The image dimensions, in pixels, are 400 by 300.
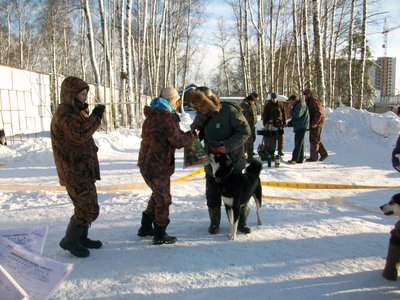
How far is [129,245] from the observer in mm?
3734

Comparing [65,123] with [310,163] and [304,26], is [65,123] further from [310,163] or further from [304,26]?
[304,26]

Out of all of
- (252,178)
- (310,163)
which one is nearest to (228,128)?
(252,178)

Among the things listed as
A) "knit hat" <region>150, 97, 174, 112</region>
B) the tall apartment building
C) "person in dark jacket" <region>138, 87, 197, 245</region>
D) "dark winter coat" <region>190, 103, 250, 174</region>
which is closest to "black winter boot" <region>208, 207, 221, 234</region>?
"dark winter coat" <region>190, 103, 250, 174</region>

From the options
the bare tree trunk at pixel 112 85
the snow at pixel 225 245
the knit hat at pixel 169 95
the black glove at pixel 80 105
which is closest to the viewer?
the snow at pixel 225 245

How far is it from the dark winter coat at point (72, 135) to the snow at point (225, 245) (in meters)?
0.91

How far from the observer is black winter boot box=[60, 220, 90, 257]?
332 cm

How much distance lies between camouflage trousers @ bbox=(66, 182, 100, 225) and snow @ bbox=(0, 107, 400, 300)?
44cm

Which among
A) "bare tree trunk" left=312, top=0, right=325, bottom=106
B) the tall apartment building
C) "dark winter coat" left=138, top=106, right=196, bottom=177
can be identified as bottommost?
"dark winter coat" left=138, top=106, right=196, bottom=177

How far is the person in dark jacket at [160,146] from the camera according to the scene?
345 centimetres

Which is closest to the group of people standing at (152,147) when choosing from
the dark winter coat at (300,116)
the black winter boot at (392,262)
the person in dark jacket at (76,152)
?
the person in dark jacket at (76,152)

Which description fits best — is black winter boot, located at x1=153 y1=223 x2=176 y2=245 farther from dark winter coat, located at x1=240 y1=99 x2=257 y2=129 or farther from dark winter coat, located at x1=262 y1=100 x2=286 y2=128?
dark winter coat, located at x1=262 y1=100 x2=286 y2=128

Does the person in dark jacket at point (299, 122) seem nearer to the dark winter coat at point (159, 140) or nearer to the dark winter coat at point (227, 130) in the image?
the dark winter coat at point (227, 130)

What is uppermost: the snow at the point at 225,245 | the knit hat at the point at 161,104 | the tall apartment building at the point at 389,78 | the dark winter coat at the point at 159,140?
the tall apartment building at the point at 389,78

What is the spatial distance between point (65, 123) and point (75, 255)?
4.47ft
